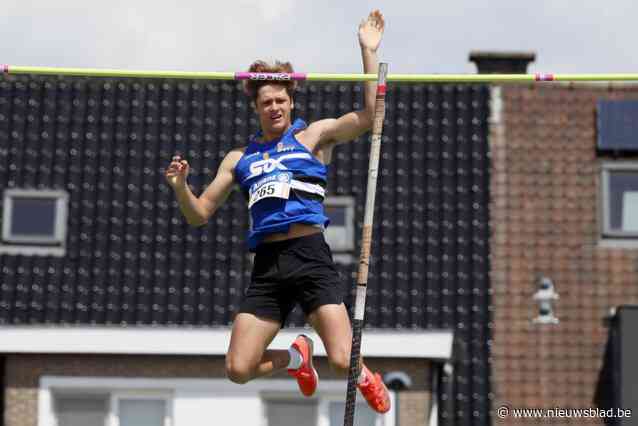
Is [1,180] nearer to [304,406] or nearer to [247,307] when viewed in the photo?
[304,406]

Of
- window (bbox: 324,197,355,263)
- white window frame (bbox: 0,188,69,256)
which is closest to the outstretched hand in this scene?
window (bbox: 324,197,355,263)

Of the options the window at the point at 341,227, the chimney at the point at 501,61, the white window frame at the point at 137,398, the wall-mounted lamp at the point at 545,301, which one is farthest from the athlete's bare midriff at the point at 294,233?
the chimney at the point at 501,61

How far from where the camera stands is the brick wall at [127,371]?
18172mm

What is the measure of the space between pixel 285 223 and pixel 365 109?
0.77 m

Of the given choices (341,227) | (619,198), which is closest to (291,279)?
(341,227)

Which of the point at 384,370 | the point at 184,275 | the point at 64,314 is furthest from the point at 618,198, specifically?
the point at 64,314

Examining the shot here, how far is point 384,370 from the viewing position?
60.0ft

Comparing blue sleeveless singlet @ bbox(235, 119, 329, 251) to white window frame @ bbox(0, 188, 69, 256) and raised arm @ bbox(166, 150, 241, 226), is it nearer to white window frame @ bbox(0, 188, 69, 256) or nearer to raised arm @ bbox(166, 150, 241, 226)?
raised arm @ bbox(166, 150, 241, 226)

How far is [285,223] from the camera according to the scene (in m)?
8.49

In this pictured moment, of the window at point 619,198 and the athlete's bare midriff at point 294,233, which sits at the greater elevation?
the window at point 619,198

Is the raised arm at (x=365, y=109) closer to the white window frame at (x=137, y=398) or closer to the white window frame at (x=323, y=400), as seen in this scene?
the white window frame at (x=323, y=400)

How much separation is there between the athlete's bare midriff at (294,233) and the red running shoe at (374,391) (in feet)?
2.66

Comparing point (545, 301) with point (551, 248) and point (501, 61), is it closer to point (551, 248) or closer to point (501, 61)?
point (551, 248)

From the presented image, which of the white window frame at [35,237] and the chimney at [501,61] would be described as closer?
the white window frame at [35,237]
